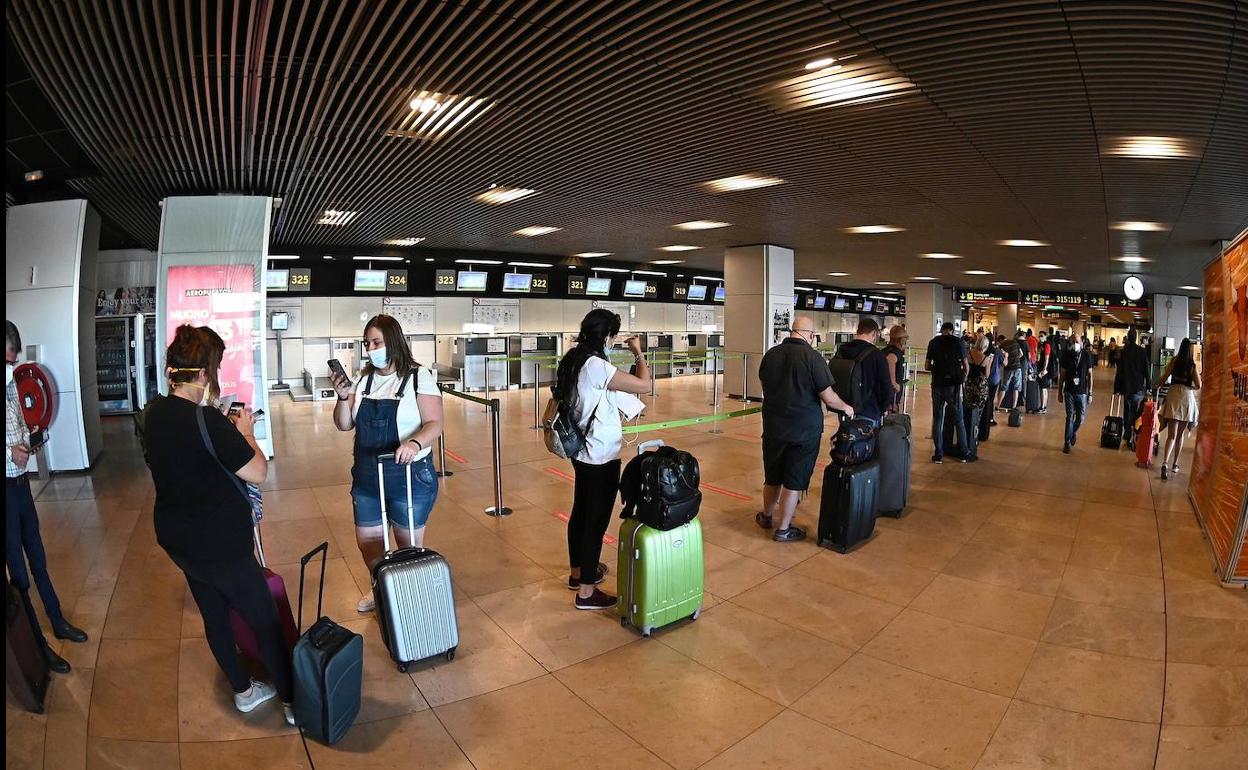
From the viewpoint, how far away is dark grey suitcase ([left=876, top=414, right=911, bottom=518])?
219 inches

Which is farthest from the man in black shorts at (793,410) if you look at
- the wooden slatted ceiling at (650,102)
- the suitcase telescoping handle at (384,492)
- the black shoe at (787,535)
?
the suitcase telescoping handle at (384,492)

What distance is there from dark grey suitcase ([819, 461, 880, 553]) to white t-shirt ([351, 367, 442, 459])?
3.10 meters

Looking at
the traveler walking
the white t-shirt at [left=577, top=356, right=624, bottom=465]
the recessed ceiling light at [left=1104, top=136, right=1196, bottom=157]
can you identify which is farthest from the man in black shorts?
the traveler walking

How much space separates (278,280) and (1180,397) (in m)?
16.7

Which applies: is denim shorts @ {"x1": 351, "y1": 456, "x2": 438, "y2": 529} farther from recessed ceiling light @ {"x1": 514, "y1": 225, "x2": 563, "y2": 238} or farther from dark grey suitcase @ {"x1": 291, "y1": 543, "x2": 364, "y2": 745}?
recessed ceiling light @ {"x1": 514, "y1": 225, "x2": 563, "y2": 238}

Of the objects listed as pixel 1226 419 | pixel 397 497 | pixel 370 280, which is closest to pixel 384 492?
pixel 397 497

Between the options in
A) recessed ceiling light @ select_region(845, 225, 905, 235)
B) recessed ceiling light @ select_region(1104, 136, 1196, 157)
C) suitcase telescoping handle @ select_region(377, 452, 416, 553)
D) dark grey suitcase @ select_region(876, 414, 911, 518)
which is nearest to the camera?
suitcase telescoping handle @ select_region(377, 452, 416, 553)

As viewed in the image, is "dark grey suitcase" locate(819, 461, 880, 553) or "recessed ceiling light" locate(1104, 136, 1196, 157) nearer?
"dark grey suitcase" locate(819, 461, 880, 553)

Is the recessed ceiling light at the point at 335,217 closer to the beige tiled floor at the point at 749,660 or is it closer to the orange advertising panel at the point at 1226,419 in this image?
the beige tiled floor at the point at 749,660

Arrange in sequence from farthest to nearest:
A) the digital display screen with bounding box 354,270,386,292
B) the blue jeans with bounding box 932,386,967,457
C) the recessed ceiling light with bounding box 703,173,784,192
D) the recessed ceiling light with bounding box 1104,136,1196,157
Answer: the digital display screen with bounding box 354,270,386,292, the recessed ceiling light with bounding box 703,173,784,192, the blue jeans with bounding box 932,386,967,457, the recessed ceiling light with bounding box 1104,136,1196,157

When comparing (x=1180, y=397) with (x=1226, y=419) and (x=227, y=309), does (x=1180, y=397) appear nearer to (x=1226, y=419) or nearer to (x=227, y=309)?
(x=1226, y=419)

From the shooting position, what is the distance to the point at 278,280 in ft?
48.2

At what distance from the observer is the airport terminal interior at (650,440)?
Result: 2797 mm

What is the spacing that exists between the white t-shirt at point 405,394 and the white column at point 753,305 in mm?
10898
